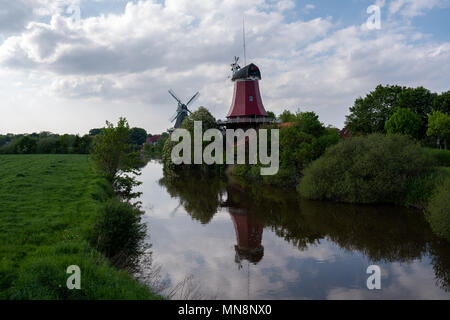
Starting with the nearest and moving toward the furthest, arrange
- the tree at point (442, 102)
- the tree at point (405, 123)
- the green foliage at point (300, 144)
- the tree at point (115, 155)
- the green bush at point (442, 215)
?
the green bush at point (442, 215) < the tree at point (115, 155) < the green foliage at point (300, 144) < the tree at point (405, 123) < the tree at point (442, 102)

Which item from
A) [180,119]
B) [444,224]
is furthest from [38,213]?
[180,119]

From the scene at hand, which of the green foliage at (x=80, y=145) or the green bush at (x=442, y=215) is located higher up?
the green foliage at (x=80, y=145)

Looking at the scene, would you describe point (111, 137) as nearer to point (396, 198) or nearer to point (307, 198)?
point (307, 198)

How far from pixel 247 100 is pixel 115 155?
61.7ft

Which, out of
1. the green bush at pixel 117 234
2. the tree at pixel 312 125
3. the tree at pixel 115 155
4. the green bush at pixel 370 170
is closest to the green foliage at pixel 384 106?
the tree at pixel 312 125

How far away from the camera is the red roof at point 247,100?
3541 centimetres

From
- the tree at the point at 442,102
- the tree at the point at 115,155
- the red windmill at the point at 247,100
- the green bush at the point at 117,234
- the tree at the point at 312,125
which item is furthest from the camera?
the red windmill at the point at 247,100

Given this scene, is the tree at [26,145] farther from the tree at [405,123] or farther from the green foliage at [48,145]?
the tree at [405,123]

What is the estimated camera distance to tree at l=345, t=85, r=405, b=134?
31.8m

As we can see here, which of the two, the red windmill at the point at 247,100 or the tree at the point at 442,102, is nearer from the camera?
the tree at the point at 442,102

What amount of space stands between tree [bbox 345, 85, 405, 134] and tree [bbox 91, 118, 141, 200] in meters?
22.4

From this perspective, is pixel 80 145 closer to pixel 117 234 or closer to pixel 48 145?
pixel 48 145

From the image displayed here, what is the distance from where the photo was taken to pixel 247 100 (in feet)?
116

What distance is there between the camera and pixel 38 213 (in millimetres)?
10727
